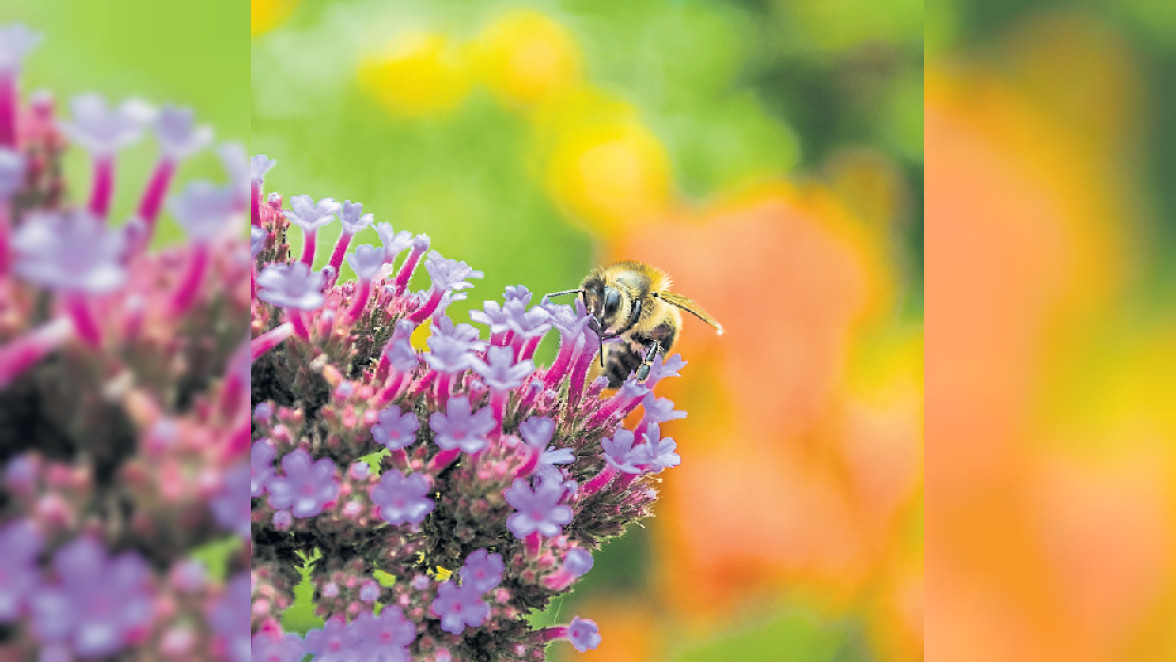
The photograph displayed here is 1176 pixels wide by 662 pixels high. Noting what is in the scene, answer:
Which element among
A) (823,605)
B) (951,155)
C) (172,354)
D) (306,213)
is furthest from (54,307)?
(823,605)

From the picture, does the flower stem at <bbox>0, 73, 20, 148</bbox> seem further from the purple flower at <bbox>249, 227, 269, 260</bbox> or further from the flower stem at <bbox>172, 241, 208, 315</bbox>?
the purple flower at <bbox>249, 227, 269, 260</bbox>

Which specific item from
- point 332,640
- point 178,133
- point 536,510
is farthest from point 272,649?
point 178,133

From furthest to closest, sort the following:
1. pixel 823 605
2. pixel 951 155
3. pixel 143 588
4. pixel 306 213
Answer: pixel 823 605, pixel 951 155, pixel 306 213, pixel 143 588

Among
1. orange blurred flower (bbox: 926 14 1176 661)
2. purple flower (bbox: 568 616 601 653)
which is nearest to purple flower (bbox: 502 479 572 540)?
purple flower (bbox: 568 616 601 653)

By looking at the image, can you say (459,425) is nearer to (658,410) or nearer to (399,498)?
(399,498)

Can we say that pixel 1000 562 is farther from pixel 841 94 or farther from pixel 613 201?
pixel 841 94
